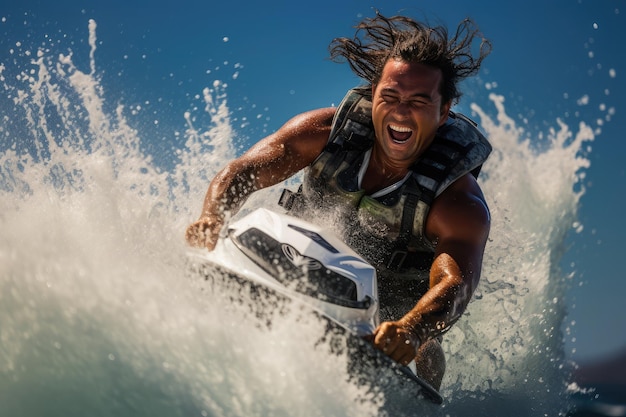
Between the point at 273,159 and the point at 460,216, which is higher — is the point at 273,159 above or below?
above

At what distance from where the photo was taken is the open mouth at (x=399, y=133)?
450 cm

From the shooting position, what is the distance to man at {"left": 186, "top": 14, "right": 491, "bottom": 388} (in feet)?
14.6

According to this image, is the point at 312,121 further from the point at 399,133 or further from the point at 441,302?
the point at 441,302

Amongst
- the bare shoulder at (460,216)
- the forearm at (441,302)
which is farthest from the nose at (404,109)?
the forearm at (441,302)

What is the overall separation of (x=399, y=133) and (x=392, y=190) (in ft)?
1.12

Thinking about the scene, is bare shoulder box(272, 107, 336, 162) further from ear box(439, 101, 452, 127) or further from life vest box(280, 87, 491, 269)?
ear box(439, 101, 452, 127)

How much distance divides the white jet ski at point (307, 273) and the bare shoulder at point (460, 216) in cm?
65

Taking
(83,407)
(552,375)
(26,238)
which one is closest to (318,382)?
(83,407)

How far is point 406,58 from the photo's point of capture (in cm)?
464

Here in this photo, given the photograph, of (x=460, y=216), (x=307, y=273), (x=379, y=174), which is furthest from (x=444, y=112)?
(x=307, y=273)

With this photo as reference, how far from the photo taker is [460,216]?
4.31m

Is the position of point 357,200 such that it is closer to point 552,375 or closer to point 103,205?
point 103,205

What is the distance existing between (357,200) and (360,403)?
1.43 metres

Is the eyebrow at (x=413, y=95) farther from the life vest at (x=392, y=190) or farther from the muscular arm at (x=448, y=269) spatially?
the muscular arm at (x=448, y=269)
